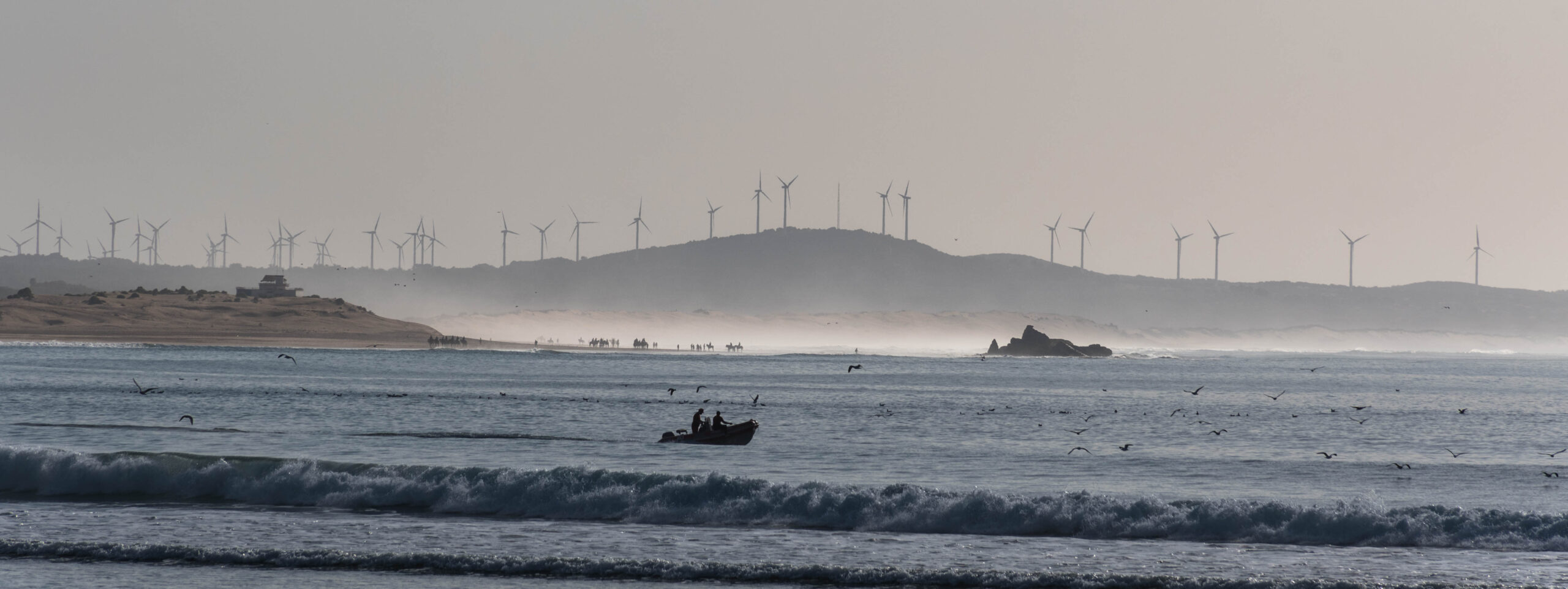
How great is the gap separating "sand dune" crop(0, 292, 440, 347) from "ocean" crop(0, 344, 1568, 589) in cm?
9639

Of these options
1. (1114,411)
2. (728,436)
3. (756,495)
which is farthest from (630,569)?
(1114,411)

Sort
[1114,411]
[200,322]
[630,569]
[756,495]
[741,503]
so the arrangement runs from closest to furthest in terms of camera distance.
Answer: [630,569]
[741,503]
[756,495]
[1114,411]
[200,322]

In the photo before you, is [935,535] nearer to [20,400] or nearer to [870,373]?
[20,400]

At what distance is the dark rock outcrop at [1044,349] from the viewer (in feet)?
629

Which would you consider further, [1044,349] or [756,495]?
[1044,349]

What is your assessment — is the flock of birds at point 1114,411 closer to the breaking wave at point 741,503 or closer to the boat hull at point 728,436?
the boat hull at point 728,436

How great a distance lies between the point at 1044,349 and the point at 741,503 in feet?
555

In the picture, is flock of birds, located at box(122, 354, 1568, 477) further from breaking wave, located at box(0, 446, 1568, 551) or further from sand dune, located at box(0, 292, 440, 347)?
sand dune, located at box(0, 292, 440, 347)

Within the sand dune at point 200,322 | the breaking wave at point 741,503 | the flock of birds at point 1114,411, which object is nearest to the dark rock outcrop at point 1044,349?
the sand dune at point 200,322

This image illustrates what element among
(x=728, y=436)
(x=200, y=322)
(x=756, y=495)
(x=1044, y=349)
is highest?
(x=200, y=322)

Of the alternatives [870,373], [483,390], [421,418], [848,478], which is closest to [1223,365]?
[870,373]

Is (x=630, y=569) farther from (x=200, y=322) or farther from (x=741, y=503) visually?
(x=200, y=322)

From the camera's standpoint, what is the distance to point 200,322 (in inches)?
6826

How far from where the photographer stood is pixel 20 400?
58.9 meters
